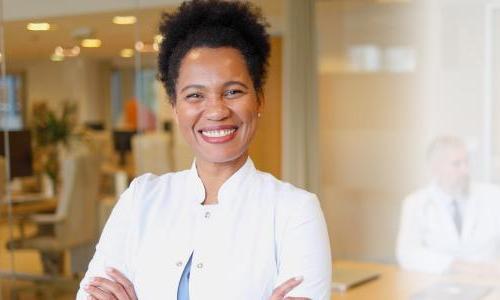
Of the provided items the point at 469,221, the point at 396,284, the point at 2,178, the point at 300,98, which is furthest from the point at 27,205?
the point at 469,221

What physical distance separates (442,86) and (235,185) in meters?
2.76

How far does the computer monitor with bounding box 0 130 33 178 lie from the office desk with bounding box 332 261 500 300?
204 centimetres

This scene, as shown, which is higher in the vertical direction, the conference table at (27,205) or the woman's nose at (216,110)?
the woman's nose at (216,110)

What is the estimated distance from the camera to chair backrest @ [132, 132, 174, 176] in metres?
4.73

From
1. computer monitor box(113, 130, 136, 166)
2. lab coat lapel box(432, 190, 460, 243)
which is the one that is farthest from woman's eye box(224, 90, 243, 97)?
computer monitor box(113, 130, 136, 166)

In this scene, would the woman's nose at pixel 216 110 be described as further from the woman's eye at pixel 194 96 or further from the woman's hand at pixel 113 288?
the woman's hand at pixel 113 288

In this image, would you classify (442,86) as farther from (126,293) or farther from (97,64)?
(126,293)

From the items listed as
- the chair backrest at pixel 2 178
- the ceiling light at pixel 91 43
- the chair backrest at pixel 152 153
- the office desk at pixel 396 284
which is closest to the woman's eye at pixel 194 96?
the office desk at pixel 396 284

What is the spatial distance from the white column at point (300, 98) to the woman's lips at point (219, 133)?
238 cm

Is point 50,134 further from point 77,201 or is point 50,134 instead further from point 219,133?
point 219,133

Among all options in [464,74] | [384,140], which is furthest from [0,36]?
[464,74]

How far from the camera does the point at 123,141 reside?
5.24 meters

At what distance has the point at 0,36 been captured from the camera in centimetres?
458

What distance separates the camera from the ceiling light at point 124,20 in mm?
4562
